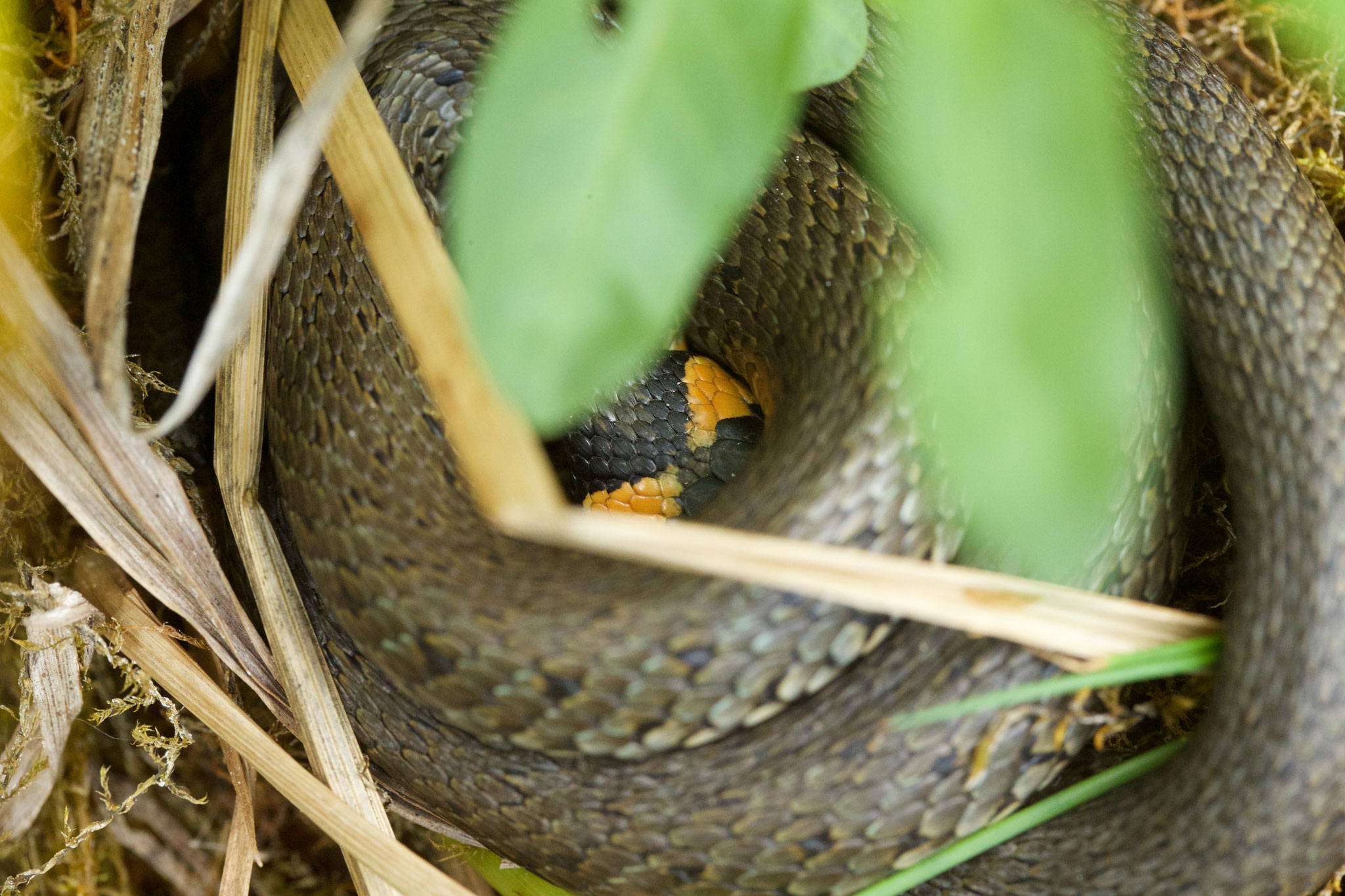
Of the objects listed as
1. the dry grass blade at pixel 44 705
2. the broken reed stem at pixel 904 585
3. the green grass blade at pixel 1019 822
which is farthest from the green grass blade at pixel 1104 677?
the dry grass blade at pixel 44 705

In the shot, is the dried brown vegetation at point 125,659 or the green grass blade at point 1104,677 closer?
the green grass blade at point 1104,677

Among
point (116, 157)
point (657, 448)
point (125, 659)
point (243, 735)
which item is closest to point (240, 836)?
point (243, 735)

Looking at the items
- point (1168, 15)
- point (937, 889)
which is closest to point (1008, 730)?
point (937, 889)

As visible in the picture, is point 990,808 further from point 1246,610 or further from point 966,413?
point 966,413

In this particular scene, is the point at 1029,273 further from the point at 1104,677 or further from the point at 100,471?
the point at 100,471

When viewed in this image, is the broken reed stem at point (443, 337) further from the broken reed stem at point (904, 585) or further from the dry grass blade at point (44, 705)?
the dry grass blade at point (44, 705)

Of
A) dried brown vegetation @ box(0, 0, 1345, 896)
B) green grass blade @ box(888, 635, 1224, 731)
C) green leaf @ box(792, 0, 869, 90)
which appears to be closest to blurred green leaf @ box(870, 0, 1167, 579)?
green leaf @ box(792, 0, 869, 90)

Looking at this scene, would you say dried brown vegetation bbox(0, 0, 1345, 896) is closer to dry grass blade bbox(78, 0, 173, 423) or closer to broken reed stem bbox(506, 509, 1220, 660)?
dry grass blade bbox(78, 0, 173, 423)
